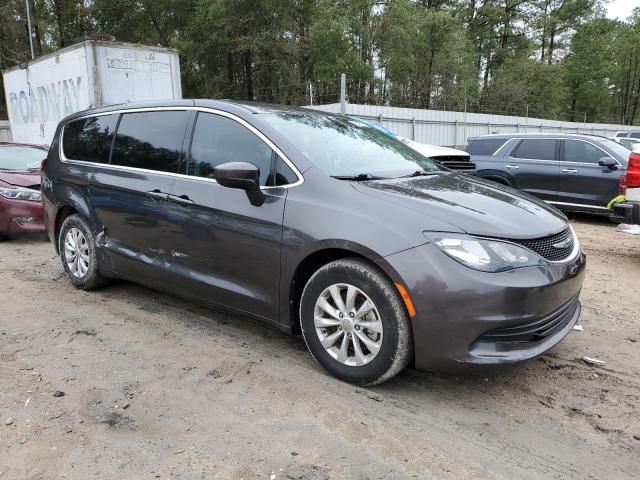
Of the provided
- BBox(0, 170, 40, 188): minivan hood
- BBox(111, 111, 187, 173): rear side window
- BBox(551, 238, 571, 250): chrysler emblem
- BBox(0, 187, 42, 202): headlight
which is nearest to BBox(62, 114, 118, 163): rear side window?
BBox(111, 111, 187, 173): rear side window

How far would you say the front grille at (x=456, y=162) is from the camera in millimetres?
8695

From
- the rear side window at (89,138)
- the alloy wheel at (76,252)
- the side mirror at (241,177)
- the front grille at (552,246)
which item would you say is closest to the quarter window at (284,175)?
the side mirror at (241,177)

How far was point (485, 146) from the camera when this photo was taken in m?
10.1

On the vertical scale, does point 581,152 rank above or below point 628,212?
above

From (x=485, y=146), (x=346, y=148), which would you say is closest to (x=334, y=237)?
(x=346, y=148)

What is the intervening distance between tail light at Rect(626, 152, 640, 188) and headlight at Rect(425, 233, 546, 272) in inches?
149

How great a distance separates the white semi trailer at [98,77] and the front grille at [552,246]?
9140 millimetres

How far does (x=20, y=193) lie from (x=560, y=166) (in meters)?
8.72

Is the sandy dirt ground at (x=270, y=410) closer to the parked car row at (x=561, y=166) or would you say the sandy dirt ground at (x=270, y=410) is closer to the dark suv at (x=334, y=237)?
the dark suv at (x=334, y=237)

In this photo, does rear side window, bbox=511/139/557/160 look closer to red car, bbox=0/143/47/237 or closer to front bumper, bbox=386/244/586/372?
front bumper, bbox=386/244/586/372

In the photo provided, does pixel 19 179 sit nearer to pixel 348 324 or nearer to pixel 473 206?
pixel 348 324

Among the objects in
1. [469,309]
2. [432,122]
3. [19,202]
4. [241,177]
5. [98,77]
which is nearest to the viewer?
[469,309]

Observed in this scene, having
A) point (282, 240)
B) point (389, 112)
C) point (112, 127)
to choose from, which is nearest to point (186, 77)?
point (389, 112)

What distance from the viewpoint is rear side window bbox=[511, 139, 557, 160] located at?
928 cm
